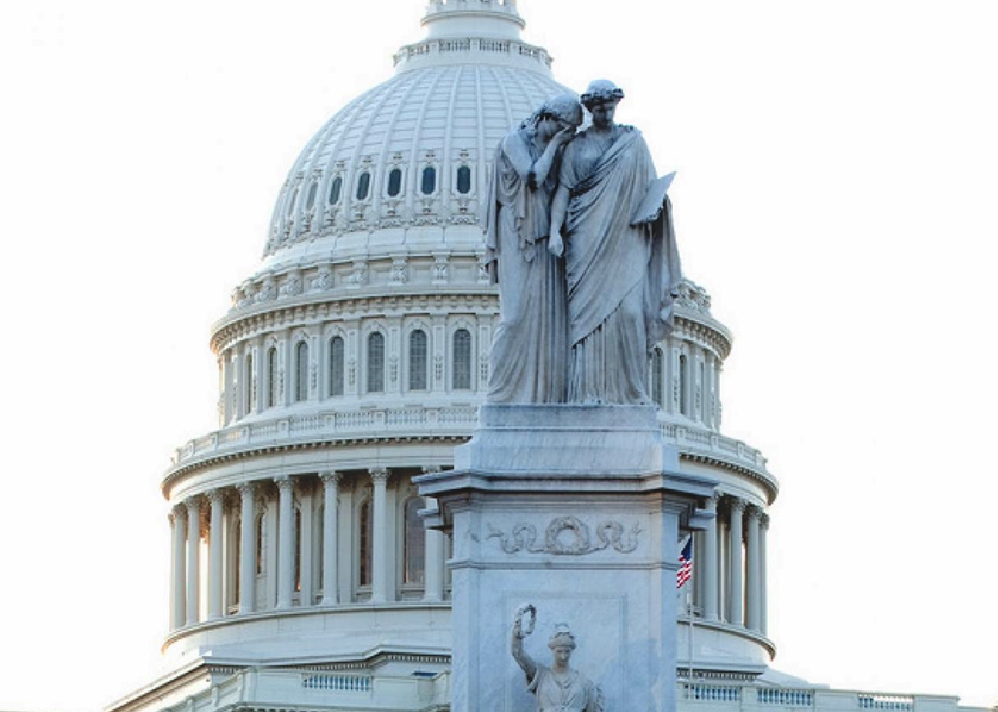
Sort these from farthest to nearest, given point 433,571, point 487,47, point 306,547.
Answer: point 487,47 → point 306,547 → point 433,571

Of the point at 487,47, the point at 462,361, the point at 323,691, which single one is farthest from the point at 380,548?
the point at 487,47

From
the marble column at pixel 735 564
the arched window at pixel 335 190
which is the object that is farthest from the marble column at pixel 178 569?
the marble column at pixel 735 564

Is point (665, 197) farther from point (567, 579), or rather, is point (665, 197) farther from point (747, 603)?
point (747, 603)

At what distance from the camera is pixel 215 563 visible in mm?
175000

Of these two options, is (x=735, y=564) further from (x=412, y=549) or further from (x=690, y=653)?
(x=690, y=653)

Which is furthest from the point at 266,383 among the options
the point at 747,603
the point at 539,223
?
the point at 539,223

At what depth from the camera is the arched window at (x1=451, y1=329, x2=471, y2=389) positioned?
169750mm

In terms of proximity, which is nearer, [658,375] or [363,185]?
[658,375]

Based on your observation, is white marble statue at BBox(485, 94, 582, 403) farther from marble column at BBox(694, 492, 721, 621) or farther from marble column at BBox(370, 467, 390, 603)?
marble column at BBox(694, 492, 721, 621)

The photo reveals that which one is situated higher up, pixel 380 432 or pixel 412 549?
pixel 380 432

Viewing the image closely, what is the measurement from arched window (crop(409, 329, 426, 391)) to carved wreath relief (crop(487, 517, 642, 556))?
137 meters

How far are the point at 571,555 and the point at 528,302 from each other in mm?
2239

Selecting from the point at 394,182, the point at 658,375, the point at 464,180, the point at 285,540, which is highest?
the point at 394,182

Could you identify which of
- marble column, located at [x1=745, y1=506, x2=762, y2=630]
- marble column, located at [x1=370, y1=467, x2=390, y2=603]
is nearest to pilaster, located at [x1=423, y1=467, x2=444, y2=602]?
marble column, located at [x1=370, y1=467, x2=390, y2=603]
